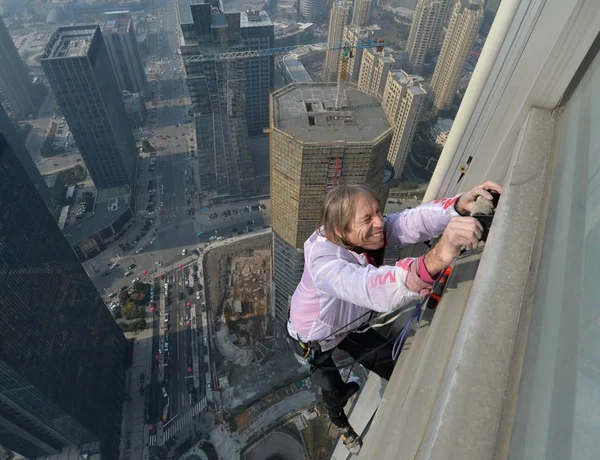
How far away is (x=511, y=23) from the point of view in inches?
130

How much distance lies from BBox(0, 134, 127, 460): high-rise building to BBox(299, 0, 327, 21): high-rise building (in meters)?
67.3

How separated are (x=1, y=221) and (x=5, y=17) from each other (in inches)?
3415

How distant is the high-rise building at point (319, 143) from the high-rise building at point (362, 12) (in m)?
49.4

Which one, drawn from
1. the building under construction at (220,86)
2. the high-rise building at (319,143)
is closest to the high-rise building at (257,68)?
the building under construction at (220,86)

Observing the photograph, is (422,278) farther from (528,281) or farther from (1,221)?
(1,221)

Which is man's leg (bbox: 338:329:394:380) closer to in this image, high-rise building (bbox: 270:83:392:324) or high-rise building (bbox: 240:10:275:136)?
high-rise building (bbox: 270:83:392:324)

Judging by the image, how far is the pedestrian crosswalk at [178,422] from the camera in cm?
2325

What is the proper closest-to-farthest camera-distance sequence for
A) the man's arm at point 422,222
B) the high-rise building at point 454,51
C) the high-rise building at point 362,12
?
the man's arm at point 422,222 < the high-rise building at point 454,51 < the high-rise building at point 362,12

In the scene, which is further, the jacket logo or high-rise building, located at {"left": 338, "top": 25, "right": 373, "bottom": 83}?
high-rise building, located at {"left": 338, "top": 25, "right": 373, "bottom": 83}

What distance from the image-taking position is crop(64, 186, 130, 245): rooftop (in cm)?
3400

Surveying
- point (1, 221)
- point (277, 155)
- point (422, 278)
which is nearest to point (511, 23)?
point (422, 278)

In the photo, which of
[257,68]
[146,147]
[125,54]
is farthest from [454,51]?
[125,54]

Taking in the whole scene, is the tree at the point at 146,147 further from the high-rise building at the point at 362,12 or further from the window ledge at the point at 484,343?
the window ledge at the point at 484,343

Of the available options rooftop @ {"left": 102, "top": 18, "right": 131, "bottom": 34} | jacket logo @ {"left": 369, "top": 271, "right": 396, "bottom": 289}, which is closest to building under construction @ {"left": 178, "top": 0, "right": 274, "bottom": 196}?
rooftop @ {"left": 102, "top": 18, "right": 131, "bottom": 34}
